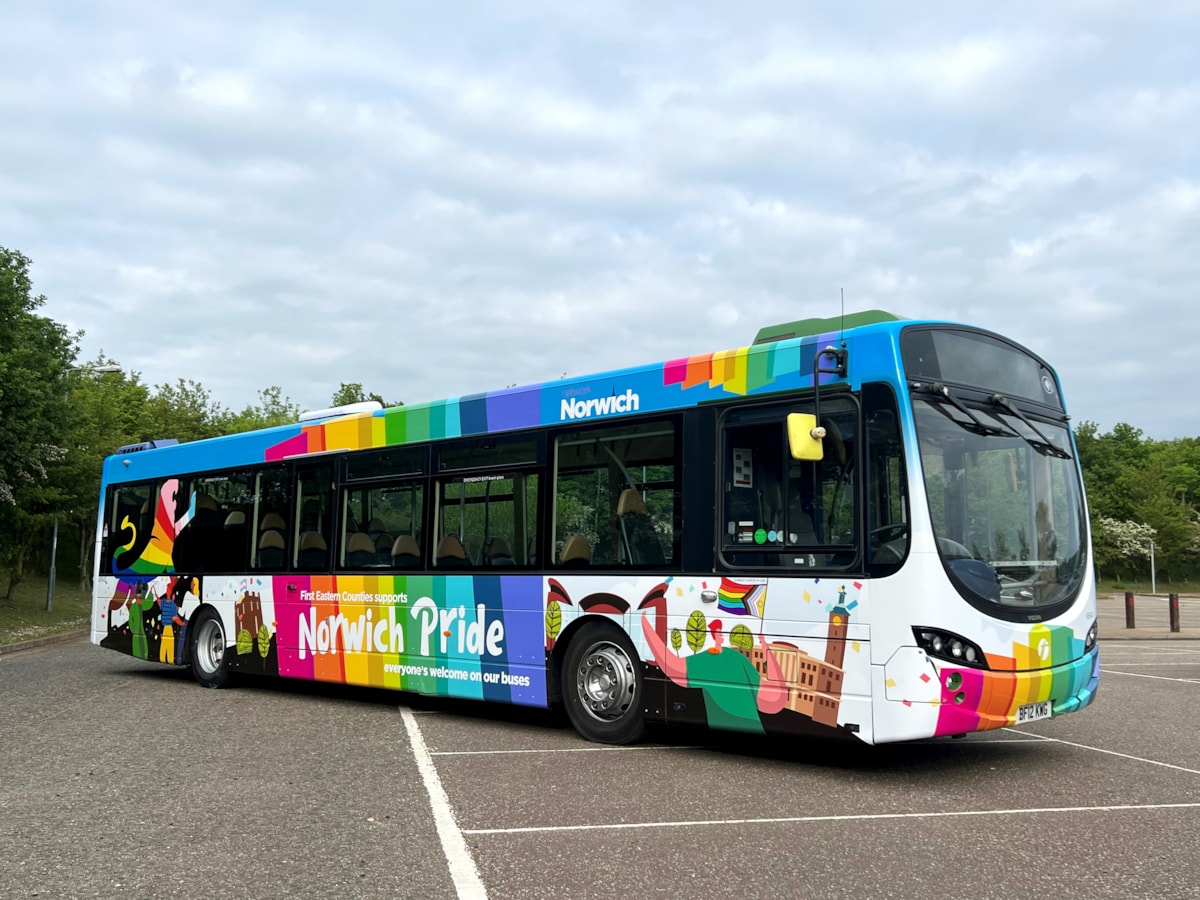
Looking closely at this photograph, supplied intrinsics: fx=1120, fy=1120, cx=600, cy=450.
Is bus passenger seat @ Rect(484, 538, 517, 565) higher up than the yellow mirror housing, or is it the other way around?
the yellow mirror housing

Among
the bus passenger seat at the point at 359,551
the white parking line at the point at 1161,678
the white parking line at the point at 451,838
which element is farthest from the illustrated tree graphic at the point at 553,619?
the white parking line at the point at 1161,678

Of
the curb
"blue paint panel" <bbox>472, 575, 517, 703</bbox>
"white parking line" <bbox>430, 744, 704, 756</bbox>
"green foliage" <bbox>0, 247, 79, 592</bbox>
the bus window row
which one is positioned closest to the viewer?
"white parking line" <bbox>430, 744, 704, 756</bbox>

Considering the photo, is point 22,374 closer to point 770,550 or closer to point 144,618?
point 144,618

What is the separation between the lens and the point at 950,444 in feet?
24.7

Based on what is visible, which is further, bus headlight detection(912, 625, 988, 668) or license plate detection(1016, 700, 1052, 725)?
license plate detection(1016, 700, 1052, 725)

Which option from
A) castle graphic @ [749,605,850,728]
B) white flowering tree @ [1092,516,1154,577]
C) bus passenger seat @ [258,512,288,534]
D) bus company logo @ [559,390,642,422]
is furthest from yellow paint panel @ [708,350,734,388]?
white flowering tree @ [1092,516,1154,577]

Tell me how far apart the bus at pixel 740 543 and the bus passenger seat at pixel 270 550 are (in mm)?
704

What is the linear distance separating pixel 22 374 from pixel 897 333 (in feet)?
68.1

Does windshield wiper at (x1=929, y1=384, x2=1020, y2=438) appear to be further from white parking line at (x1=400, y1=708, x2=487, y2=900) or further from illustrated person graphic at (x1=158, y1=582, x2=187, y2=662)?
illustrated person graphic at (x1=158, y1=582, x2=187, y2=662)

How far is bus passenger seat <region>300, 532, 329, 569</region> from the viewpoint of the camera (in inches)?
477

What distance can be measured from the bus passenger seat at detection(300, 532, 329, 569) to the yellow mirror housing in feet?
20.9

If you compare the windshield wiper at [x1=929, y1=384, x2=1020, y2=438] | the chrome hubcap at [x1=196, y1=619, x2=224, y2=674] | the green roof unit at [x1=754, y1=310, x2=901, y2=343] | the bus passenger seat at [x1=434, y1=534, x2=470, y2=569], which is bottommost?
the chrome hubcap at [x1=196, y1=619, x2=224, y2=674]

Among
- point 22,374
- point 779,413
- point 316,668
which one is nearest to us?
point 779,413

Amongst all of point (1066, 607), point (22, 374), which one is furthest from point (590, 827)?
point (22, 374)
